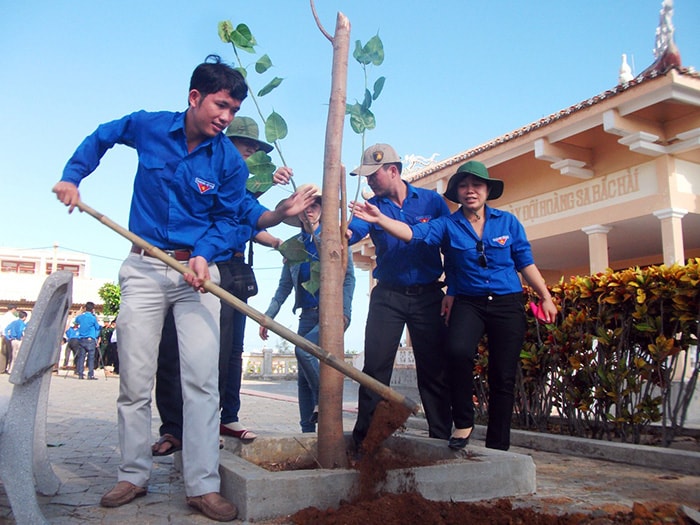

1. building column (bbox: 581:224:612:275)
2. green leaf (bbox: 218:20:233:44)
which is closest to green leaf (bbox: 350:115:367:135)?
green leaf (bbox: 218:20:233:44)

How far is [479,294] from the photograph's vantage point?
3.77 metres

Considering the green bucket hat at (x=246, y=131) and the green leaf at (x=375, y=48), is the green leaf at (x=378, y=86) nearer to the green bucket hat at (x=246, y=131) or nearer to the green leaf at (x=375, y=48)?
the green leaf at (x=375, y=48)

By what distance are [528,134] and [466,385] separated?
8.89m

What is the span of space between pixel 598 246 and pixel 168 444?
9.75 m

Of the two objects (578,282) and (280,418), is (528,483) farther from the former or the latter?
(280,418)

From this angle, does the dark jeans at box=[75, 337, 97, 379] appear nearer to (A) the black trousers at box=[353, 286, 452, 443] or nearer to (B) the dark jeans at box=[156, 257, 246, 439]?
(B) the dark jeans at box=[156, 257, 246, 439]

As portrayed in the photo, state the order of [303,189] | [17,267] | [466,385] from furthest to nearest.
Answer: [17,267] < [466,385] < [303,189]

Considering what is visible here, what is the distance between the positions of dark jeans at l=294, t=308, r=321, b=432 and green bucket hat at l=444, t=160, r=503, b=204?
143cm

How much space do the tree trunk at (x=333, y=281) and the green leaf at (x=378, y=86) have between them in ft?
0.63

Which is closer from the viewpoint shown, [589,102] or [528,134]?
[589,102]

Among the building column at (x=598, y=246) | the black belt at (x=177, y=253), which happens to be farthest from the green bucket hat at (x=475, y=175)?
the building column at (x=598, y=246)

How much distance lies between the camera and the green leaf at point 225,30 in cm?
342

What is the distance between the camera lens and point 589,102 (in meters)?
10.3

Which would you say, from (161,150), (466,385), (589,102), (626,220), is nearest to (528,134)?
A: (589,102)
